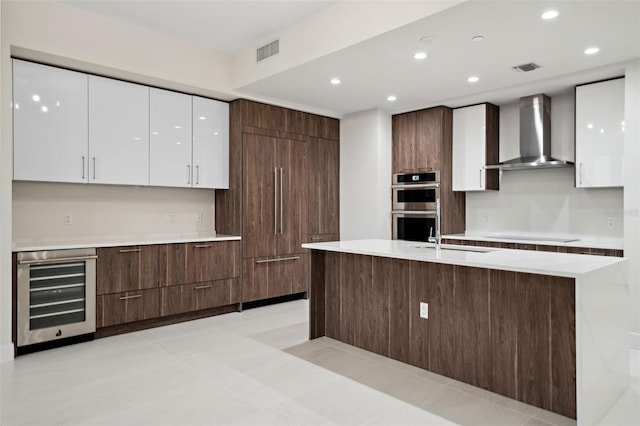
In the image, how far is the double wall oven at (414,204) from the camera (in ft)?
17.8

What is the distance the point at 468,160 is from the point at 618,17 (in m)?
2.54

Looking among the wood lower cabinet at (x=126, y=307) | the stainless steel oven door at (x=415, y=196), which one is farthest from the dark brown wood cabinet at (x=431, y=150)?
the wood lower cabinet at (x=126, y=307)

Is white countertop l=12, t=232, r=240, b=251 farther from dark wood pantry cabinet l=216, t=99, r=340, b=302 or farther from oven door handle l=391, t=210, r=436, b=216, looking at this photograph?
oven door handle l=391, t=210, r=436, b=216

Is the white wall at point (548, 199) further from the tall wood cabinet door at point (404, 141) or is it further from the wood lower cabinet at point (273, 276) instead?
the wood lower cabinet at point (273, 276)

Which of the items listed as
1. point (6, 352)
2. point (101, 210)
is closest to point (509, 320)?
point (6, 352)

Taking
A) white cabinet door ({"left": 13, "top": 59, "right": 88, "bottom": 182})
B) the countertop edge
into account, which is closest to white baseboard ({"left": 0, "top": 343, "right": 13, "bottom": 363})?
the countertop edge

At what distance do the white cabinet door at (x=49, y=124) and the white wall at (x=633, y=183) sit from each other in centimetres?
508

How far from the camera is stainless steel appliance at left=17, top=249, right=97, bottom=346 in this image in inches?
137

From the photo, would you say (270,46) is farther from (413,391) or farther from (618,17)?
(413,391)

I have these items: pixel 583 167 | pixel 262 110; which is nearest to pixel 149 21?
pixel 262 110

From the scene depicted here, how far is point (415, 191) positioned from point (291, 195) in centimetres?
165

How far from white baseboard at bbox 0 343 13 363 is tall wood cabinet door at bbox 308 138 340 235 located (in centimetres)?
345

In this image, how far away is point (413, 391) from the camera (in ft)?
9.15

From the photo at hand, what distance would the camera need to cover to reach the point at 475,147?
5293 mm
